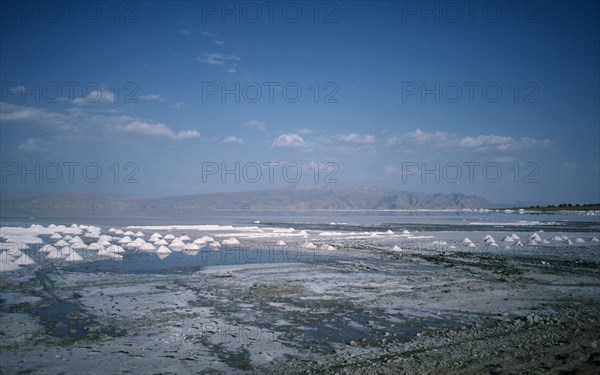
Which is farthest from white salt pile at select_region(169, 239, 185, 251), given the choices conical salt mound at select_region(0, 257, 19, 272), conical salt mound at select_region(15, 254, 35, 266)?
conical salt mound at select_region(0, 257, 19, 272)

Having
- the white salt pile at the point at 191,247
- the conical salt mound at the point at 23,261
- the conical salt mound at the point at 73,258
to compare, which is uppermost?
the conical salt mound at the point at 23,261

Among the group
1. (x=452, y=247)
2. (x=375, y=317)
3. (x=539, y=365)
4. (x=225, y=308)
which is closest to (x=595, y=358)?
(x=539, y=365)

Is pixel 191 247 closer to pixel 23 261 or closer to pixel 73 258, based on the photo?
pixel 73 258

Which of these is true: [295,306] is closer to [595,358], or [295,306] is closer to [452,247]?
[595,358]

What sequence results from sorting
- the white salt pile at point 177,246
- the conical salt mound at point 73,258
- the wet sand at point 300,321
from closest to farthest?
the wet sand at point 300,321 < the conical salt mound at point 73,258 < the white salt pile at point 177,246

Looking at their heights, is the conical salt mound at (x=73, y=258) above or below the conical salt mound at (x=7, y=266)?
below

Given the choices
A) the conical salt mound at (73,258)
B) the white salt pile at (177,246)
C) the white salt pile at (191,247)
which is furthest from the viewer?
the white salt pile at (177,246)

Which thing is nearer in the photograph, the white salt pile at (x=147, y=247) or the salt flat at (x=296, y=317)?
the salt flat at (x=296, y=317)

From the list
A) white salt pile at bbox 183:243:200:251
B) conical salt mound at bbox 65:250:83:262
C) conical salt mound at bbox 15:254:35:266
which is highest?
conical salt mound at bbox 15:254:35:266

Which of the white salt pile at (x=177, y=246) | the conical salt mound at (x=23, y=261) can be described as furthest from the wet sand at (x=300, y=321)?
the white salt pile at (x=177, y=246)

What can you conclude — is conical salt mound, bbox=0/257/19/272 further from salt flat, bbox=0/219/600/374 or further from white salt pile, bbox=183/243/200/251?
white salt pile, bbox=183/243/200/251

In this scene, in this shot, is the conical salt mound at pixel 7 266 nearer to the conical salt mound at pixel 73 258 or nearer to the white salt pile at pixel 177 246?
the conical salt mound at pixel 73 258
